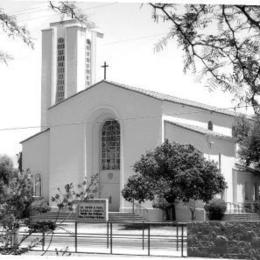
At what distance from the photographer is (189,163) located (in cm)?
1664

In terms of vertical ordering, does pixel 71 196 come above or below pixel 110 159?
below

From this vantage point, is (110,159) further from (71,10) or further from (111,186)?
(71,10)

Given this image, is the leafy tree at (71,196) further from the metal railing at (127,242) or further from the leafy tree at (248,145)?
the leafy tree at (248,145)

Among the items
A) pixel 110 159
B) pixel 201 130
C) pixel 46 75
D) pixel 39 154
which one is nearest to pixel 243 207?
pixel 201 130

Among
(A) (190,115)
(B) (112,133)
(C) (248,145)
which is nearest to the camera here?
(C) (248,145)

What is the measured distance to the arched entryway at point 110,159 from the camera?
2095cm

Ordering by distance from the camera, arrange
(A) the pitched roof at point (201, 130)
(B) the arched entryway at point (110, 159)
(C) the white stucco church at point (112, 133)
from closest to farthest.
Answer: (A) the pitched roof at point (201, 130) → (C) the white stucco church at point (112, 133) → (B) the arched entryway at point (110, 159)

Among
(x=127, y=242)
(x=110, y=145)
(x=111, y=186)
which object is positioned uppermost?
(x=110, y=145)

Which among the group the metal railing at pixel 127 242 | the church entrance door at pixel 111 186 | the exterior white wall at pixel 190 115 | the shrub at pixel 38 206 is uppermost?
the exterior white wall at pixel 190 115

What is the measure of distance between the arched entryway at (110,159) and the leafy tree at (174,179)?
353cm

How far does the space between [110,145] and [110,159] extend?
1.63 feet

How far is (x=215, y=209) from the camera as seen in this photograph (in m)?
16.6

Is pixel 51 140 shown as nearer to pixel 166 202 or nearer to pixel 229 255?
pixel 166 202

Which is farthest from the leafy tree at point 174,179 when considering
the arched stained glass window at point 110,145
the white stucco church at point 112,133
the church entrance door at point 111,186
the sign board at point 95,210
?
the arched stained glass window at point 110,145
